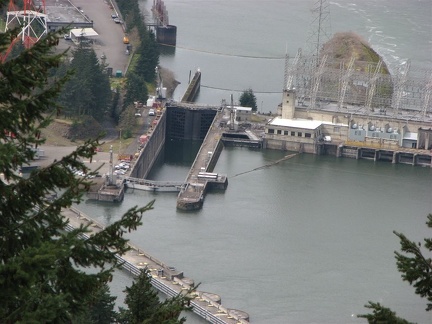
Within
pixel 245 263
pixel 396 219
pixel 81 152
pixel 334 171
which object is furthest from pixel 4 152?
pixel 334 171

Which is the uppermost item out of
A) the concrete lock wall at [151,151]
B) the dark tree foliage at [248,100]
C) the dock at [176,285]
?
the dark tree foliage at [248,100]

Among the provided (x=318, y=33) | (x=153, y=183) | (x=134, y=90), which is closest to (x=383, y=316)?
(x=153, y=183)

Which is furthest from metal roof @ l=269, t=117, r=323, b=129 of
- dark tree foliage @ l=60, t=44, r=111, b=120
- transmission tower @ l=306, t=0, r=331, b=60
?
dark tree foliage @ l=60, t=44, r=111, b=120

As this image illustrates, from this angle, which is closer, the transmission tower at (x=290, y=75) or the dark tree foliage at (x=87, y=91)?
the dark tree foliage at (x=87, y=91)

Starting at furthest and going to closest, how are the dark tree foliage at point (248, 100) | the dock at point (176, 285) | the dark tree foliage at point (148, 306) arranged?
the dark tree foliage at point (248, 100)
the dock at point (176, 285)
the dark tree foliage at point (148, 306)

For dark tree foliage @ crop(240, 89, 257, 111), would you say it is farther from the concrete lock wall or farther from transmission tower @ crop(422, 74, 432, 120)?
transmission tower @ crop(422, 74, 432, 120)

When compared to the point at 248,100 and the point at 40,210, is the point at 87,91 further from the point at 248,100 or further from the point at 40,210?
the point at 40,210

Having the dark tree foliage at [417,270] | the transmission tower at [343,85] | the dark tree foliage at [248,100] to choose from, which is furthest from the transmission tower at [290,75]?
the dark tree foliage at [417,270]

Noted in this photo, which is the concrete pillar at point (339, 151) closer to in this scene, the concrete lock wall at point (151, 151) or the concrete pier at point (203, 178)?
the concrete pier at point (203, 178)
